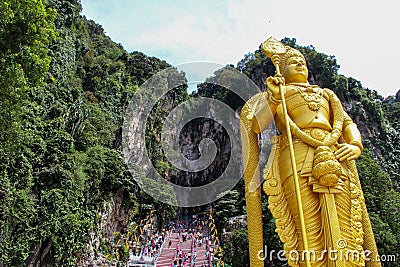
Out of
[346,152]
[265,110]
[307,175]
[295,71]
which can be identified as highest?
[295,71]

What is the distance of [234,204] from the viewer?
15.2 m

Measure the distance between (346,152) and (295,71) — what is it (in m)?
1.04

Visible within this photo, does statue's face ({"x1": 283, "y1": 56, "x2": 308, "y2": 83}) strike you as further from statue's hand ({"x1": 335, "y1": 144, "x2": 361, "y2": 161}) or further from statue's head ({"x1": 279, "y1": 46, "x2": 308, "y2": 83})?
statue's hand ({"x1": 335, "y1": 144, "x2": 361, "y2": 161})

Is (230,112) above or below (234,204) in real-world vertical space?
above

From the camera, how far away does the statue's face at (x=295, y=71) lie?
3.61 meters

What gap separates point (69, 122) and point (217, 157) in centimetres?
1486

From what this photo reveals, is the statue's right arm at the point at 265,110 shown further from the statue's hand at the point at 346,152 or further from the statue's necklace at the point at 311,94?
the statue's hand at the point at 346,152

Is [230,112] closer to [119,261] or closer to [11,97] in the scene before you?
[119,261]

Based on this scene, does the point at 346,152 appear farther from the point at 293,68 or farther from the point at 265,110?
the point at 293,68

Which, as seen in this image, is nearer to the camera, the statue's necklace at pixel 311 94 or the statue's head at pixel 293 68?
the statue's necklace at pixel 311 94

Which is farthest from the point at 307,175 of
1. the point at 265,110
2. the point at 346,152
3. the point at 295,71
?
the point at 295,71

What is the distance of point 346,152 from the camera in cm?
304

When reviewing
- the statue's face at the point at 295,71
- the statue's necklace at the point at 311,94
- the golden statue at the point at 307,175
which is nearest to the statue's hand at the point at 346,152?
the golden statue at the point at 307,175

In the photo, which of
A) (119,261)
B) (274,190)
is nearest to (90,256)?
(119,261)
